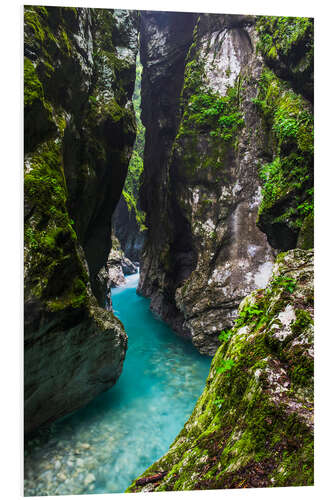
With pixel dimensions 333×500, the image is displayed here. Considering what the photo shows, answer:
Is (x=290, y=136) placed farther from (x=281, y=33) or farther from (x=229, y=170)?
(x=229, y=170)

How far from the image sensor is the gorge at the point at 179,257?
244 centimetres

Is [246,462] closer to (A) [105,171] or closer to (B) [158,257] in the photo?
(A) [105,171]

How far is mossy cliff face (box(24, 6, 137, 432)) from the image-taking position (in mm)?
3521

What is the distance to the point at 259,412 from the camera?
2180 millimetres

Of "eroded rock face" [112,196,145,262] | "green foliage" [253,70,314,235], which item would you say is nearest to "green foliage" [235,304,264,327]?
"green foliage" [253,70,314,235]

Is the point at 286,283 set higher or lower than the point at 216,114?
lower

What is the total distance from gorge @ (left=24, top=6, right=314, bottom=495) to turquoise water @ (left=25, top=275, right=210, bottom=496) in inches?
1.3

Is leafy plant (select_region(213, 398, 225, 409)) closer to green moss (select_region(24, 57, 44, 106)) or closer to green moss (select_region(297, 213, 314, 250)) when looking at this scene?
green moss (select_region(297, 213, 314, 250))

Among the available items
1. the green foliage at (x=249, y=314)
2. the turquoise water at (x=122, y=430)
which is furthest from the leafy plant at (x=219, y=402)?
the turquoise water at (x=122, y=430)

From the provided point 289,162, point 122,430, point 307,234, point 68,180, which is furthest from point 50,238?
point 289,162

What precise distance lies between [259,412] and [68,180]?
16.0 ft

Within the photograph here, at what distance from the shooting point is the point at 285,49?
610 cm

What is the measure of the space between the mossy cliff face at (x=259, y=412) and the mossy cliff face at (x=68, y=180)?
2.05 metres

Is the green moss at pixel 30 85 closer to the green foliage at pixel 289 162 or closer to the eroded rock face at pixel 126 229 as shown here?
the green foliage at pixel 289 162
